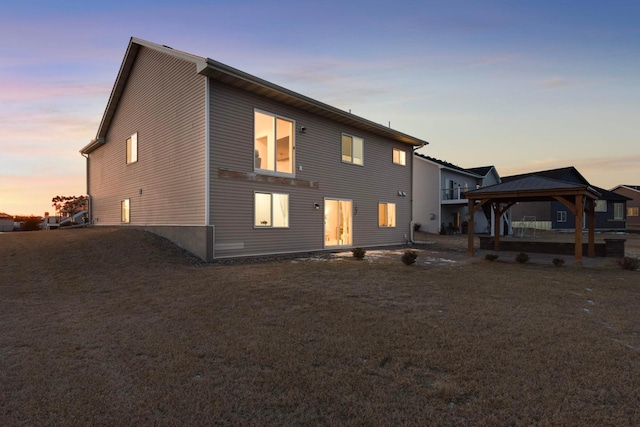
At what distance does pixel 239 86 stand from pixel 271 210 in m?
4.37

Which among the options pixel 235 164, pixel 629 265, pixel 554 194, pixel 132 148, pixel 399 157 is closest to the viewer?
pixel 629 265

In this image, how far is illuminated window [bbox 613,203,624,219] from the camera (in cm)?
3759

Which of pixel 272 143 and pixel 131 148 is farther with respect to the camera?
pixel 131 148

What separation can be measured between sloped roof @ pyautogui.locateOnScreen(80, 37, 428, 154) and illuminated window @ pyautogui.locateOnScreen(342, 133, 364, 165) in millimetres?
615

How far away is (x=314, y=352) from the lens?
346cm

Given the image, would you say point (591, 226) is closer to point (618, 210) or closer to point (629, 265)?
point (629, 265)

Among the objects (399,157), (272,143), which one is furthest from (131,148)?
(399,157)

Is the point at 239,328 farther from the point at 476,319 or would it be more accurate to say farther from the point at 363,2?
the point at 363,2

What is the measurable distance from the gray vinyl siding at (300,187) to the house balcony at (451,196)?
9921mm

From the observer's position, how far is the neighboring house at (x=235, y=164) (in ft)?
34.4

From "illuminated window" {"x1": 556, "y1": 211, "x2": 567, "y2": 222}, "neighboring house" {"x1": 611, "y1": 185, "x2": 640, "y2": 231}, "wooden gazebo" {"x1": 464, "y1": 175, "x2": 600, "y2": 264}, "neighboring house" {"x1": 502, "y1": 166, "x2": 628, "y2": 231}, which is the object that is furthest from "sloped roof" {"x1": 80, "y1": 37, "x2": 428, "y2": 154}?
"neighboring house" {"x1": 611, "y1": 185, "x2": 640, "y2": 231}

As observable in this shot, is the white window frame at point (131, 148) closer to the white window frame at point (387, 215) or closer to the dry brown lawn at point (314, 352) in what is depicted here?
the dry brown lawn at point (314, 352)

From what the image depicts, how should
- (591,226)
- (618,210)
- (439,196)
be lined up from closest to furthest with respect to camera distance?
1. (591,226)
2. (439,196)
3. (618,210)

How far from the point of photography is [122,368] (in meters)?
3.11
